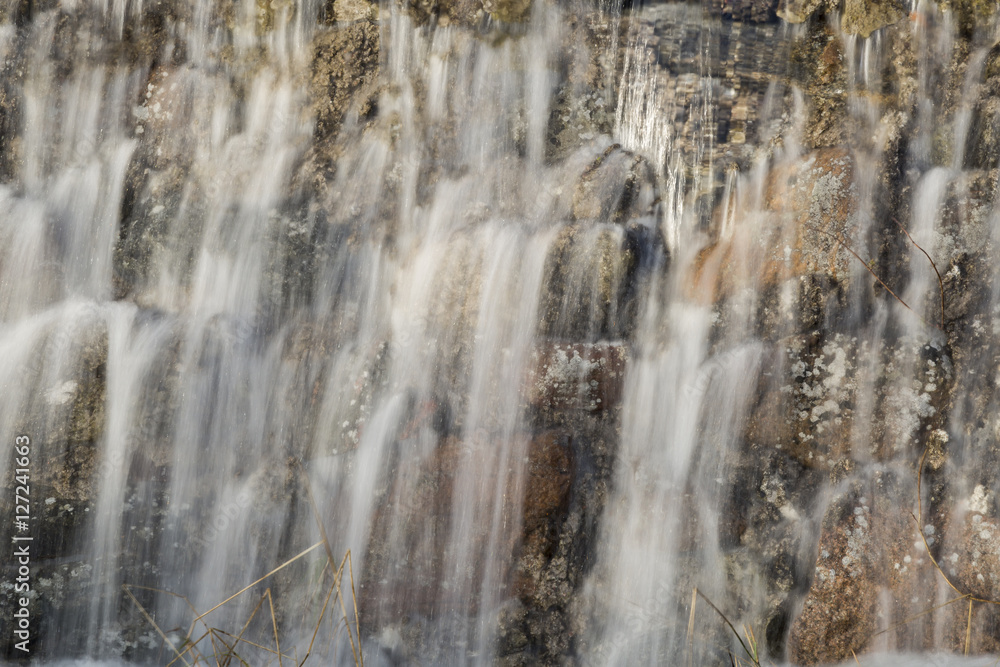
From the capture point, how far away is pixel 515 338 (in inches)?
131

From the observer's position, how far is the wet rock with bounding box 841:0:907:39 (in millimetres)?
3432

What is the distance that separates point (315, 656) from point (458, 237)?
2120mm

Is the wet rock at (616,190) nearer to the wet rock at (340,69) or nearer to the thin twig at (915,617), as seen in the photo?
the wet rock at (340,69)

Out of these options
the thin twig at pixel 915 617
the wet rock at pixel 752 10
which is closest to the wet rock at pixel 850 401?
the thin twig at pixel 915 617

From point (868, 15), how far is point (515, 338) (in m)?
2.44

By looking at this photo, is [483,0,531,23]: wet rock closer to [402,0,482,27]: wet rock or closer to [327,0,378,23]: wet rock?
[402,0,482,27]: wet rock

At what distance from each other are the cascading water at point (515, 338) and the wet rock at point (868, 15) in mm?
14

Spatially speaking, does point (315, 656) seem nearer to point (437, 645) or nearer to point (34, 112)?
point (437, 645)

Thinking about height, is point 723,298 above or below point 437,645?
above

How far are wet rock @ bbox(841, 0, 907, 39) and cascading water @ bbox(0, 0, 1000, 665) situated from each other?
0.04 feet

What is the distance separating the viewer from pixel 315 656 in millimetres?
3088

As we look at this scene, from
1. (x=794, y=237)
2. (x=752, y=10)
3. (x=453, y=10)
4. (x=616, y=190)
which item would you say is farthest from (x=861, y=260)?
(x=453, y=10)

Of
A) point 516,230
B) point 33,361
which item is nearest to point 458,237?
point 516,230

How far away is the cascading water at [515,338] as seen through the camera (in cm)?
295
